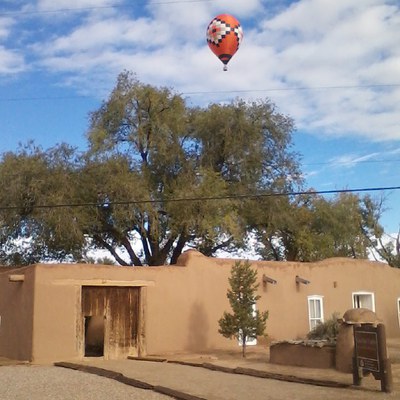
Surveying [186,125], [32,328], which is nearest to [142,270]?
[32,328]

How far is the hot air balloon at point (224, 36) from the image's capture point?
844 inches

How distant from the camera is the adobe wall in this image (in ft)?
61.7

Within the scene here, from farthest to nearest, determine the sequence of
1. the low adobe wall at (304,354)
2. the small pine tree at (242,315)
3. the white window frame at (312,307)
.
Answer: the white window frame at (312,307) → the small pine tree at (242,315) → the low adobe wall at (304,354)

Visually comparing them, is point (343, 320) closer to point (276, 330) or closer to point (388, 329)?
point (276, 330)

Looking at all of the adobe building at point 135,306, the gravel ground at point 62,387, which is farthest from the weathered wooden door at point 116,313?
the gravel ground at point 62,387

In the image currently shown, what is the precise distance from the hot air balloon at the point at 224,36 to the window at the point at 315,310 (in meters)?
10.1

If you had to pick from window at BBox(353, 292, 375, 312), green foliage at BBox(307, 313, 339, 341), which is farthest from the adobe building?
green foliage at BBox(307, 313, 339, 341)

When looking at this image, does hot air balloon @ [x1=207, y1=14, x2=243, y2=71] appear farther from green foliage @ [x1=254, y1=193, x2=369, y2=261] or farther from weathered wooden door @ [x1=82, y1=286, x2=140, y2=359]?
green foliage @ [x1=254, y1=193, x2=369, y2=261]

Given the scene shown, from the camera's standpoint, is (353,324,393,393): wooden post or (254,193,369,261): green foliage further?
(254,193,369,261): green foliage

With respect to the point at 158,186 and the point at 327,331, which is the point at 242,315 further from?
the point at 158,186

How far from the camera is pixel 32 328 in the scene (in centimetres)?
1850

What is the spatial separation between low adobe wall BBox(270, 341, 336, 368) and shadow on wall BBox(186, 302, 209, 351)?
168 inches

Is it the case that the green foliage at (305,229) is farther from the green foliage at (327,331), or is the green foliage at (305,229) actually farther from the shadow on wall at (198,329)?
the green foliage at (327,331)

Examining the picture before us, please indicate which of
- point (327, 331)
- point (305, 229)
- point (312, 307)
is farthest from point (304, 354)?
point (305, 229)
